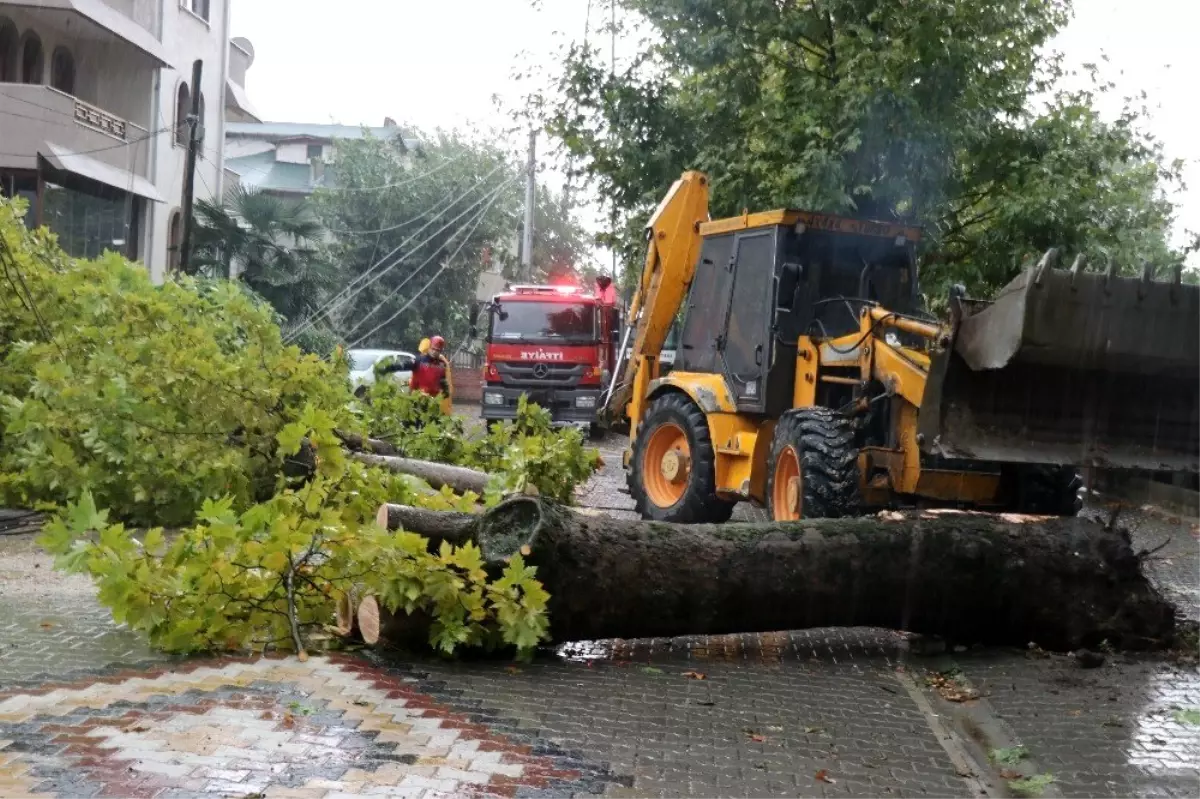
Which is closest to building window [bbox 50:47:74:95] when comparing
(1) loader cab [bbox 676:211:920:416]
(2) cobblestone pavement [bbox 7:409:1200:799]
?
(1) loader cab [bbox 676:211:920:416]

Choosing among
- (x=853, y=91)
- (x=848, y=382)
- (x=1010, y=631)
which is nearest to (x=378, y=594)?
(x=1010, y=631)

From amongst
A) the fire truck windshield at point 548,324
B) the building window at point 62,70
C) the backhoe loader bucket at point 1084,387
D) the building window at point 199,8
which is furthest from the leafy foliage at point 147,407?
the building window at point 199,8

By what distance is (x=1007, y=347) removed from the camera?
800cm

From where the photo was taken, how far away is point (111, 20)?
80.8 feet

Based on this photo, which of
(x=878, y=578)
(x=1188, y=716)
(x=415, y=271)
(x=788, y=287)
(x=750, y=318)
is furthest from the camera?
(x=415, y=271)

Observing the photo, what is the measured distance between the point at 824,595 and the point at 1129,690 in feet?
5.45

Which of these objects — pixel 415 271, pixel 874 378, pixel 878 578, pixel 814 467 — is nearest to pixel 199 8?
pixel 415 271

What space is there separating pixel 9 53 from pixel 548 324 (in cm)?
1092

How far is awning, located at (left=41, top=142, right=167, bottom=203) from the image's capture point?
922 inches

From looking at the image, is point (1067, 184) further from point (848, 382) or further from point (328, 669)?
point (328, 669)

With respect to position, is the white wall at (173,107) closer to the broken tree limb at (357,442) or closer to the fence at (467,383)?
the fence at (467,383)

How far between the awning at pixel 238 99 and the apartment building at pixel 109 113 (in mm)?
86

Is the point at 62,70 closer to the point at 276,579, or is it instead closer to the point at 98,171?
the point at 98,171

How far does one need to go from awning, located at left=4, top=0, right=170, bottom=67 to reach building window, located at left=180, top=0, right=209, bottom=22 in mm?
2722
